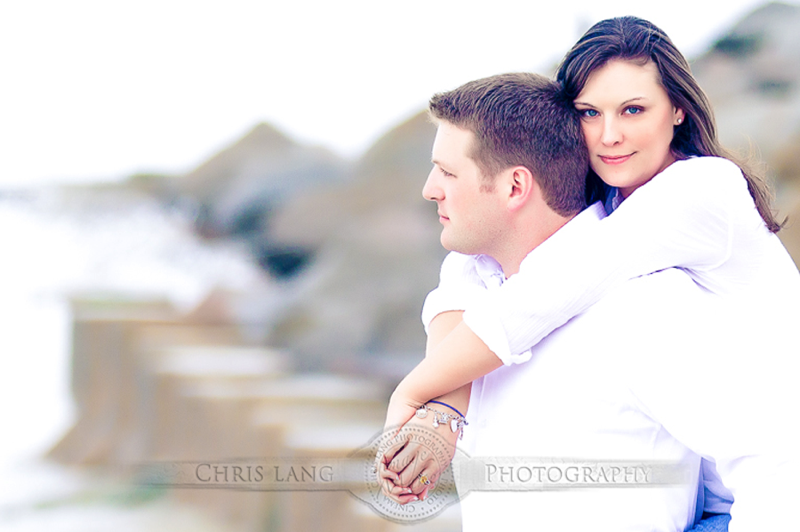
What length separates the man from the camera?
491mm

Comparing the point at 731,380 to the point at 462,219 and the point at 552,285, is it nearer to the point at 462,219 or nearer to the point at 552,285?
the point at 552,285

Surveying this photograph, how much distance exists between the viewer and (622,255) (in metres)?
0.53

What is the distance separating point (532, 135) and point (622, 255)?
0.15m

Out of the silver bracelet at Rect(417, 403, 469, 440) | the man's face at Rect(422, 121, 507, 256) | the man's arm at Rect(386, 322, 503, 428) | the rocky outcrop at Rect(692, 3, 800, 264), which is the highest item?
the rocky outcrop at Rect(692, 3, 800, 264)

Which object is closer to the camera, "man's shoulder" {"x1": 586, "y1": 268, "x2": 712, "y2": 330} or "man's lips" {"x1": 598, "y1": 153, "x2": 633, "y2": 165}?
"man's shoulder" {"x1": 586, "y1": 268, "x2": 712, "y2": 330}

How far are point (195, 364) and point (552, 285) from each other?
15.2ft

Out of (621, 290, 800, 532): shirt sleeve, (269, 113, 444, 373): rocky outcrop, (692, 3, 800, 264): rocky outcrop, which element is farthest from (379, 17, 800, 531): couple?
(269, 113, 444, 373): rocky outcrop

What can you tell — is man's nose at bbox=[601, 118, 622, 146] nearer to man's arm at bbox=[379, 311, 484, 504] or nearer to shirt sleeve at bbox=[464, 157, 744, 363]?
shirt sleeve at bbox=[464, 157, 744, 363]

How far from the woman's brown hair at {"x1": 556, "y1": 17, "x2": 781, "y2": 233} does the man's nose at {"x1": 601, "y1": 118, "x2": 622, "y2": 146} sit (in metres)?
0.04

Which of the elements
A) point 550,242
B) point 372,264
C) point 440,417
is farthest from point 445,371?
point 372,264

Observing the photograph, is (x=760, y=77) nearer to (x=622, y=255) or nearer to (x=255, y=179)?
(x=622, y=255)

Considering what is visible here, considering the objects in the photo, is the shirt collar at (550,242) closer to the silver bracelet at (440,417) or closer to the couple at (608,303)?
the couple at (608,303)

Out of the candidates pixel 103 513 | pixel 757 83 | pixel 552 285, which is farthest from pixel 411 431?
pixel 103 513

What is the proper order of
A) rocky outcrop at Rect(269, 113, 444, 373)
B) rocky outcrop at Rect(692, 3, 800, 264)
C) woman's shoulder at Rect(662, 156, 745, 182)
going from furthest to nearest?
rocky outcrop at Rect(269, 113, 444, 373) → rocky outcrop at Rect(692, 3, 800, 264) → woman's shoulder at Rect(662, 156, 745, 182)
